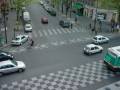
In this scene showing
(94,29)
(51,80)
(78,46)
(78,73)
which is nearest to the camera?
(51,80)

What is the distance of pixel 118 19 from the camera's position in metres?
61.9

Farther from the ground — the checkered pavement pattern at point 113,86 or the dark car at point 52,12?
the dark car at point 52,12

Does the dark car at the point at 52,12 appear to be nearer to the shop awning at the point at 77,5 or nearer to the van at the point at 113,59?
the shop awning at the point at 77,5

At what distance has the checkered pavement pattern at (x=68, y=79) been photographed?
2823 cm

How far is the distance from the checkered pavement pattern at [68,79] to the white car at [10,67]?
2.56 meters

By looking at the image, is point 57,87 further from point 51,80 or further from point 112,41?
point 112,41

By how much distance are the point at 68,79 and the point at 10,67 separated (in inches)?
302

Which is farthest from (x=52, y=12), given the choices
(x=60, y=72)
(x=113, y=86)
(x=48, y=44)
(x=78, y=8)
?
(x=113, y=86)

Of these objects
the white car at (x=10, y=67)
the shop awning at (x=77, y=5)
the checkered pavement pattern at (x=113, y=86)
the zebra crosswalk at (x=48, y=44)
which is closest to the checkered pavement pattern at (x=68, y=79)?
the checkered pavement pattern at (x=113, y=86)

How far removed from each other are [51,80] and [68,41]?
17.1 meters

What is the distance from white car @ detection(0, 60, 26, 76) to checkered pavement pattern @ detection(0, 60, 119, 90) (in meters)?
2.56

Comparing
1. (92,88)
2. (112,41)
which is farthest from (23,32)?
(92,88)

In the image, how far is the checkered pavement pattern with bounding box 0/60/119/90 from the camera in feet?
92.6

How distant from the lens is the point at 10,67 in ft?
102
